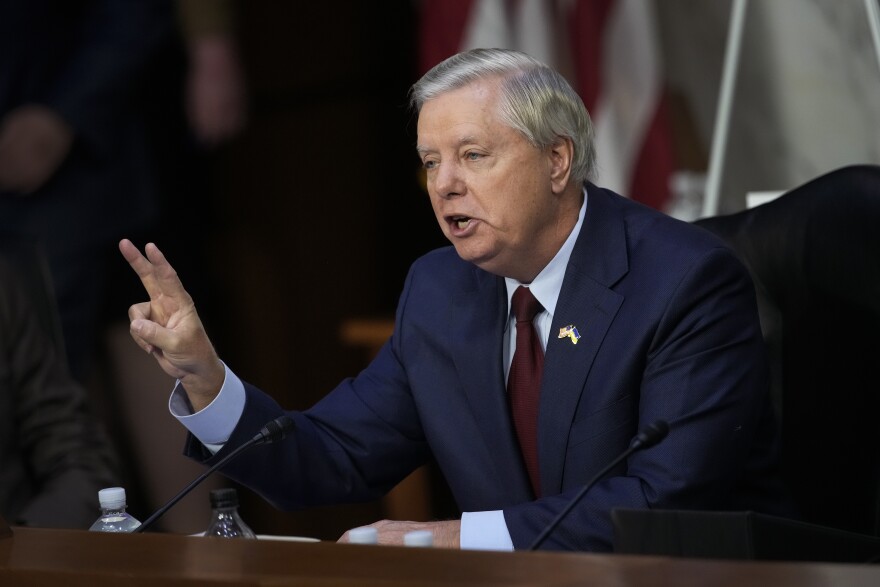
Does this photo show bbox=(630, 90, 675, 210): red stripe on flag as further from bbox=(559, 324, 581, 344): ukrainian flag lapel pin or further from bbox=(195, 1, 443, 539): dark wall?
bbox=(559, 324, 581, 344): ukrainian flag lapel pin

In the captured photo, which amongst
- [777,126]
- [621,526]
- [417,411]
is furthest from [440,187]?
[777,126]

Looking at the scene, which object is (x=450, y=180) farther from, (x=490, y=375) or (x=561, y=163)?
(x=490, y=375)

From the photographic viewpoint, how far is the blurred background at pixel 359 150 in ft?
12.3

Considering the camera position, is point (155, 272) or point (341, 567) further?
point (155, 272)

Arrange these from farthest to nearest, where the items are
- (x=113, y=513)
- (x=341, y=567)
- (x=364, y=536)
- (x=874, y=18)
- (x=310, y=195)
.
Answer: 1. (x=310, y=195)
2. (x=874, y=18)
3. (x=113, y=513)
4. (x=364, y=536)
5. (x=341, y=567)

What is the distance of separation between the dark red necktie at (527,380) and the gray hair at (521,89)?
271 mm

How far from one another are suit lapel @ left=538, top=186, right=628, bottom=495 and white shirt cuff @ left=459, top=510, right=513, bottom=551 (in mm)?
218

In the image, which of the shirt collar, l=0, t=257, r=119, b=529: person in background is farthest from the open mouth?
l=0, t=257, r=119, b=529: person in background

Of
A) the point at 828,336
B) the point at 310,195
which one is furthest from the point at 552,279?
the point at 310,195

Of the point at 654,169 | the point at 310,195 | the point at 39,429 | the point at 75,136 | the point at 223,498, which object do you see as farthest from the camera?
the point at 310,195

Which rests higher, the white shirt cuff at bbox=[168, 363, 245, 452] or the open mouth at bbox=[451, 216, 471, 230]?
the open mouth at bbox=[451, 216, 471, 230]

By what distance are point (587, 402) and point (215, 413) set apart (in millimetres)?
574

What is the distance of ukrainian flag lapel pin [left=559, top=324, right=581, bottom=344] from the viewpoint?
221 cm

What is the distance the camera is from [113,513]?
205cm
